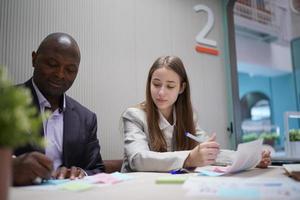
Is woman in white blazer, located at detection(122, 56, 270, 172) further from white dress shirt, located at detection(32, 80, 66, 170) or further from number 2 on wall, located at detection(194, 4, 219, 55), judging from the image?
number 2 on wall, located at detection(194, 4, 219, 55)

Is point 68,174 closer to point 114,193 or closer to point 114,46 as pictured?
point 114,193

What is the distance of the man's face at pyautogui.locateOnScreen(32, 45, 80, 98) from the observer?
4.07 feet

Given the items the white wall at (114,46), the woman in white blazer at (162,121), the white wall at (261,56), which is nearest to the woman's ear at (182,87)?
the woman in white blazer at (162,121)

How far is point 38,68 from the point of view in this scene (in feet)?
4.13

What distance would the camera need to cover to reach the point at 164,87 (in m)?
1.46

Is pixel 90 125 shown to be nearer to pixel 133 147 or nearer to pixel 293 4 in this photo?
pixel 133 147

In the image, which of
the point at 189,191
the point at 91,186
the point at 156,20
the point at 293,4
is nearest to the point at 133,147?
the point at 91,186

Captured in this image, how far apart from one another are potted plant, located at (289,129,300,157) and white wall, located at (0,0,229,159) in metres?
0.60

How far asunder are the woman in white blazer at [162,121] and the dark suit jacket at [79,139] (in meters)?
0.17

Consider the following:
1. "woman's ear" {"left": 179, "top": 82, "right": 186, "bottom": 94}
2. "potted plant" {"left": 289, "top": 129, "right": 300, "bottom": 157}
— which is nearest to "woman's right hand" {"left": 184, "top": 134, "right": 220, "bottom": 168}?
"woman's ear" {"left": 179, "top": 82, "right": 186, "bottom": 94}

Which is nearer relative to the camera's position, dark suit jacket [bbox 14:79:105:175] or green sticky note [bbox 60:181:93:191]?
green sticky note [bbox 60:181:93:191]

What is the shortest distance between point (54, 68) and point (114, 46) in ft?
2.48

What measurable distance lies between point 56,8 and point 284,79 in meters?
5.09

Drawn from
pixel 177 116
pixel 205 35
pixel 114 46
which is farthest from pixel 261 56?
pixel 177 116
